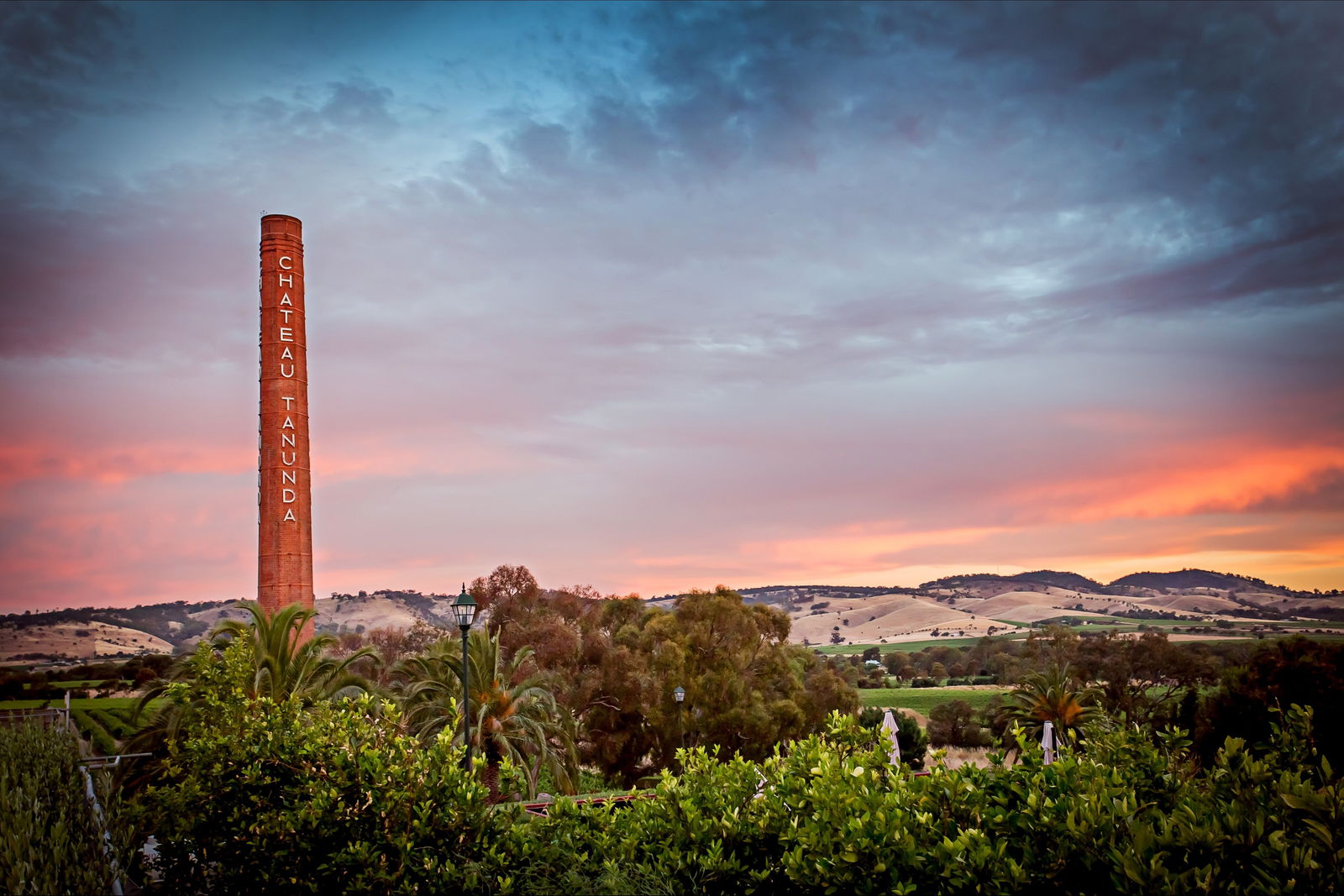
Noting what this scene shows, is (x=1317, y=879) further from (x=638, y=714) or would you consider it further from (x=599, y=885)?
(x=638, y=714)

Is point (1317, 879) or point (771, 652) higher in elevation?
point (1317, 879)

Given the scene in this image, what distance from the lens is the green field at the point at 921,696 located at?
6475cm

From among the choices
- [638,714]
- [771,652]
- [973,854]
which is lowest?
[638,714]

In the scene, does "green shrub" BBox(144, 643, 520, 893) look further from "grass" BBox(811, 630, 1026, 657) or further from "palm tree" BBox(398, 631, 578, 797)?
"grass" BBox(811, 630, 1026, 657)

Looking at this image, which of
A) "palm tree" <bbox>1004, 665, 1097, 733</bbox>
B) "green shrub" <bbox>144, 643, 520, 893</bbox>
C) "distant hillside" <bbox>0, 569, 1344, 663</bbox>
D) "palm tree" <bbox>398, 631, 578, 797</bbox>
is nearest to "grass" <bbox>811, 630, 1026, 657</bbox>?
"distant hillside" <bbox>0, 569, 1344, 663</bbox>

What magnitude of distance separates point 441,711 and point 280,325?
17.5 meters

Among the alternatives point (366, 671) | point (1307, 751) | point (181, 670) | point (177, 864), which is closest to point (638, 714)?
point (366, 671)

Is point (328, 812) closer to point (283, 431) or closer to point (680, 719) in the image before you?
point (283, 431)

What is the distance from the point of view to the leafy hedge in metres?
4.48

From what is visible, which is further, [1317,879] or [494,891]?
[494,891]

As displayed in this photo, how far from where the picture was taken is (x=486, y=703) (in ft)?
78.0

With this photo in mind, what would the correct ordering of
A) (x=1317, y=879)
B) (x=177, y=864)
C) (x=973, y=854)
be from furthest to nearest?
(x=177, y=864) < (x=973, y=854) < (x=1317, y=879)

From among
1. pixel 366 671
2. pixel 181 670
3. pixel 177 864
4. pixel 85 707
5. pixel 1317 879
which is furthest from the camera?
pixel 366 671

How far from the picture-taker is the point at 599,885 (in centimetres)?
540
